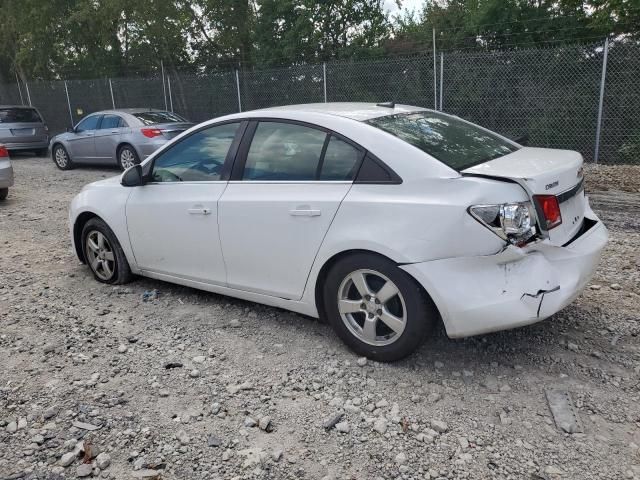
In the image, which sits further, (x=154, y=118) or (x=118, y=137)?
(x=154, y=118)

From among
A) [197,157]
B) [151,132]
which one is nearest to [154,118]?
[151,132]

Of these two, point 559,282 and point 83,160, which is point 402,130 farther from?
point 83,160

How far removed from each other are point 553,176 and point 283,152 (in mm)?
1734

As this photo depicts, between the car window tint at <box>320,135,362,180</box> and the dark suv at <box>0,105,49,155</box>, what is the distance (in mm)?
15121

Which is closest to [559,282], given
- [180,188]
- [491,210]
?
[491,210]

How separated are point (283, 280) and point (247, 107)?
12132mm

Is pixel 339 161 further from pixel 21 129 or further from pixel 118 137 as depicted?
pixel 21 129

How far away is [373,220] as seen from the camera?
332cm

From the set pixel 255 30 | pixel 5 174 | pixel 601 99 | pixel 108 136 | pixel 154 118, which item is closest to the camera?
pixel 5 174

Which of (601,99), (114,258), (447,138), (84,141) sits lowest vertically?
(114,258)

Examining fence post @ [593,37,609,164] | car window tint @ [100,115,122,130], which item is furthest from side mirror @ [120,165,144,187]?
fence post @ [593,37,609,164]

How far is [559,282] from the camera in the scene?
3.22m

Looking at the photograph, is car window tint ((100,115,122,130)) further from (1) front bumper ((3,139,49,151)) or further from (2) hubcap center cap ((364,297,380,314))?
(2) hubcap center cap ((364,297,380,314))

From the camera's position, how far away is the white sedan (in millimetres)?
3109
